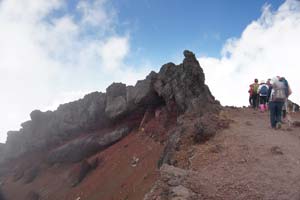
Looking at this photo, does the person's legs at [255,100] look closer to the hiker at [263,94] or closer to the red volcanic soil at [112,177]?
the hiker at [263,94]

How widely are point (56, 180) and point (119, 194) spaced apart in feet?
70.1

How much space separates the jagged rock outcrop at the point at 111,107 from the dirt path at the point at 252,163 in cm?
560

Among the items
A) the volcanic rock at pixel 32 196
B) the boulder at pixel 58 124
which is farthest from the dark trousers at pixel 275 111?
the volcanic rock at pixel 32 196

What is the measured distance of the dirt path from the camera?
31.5 feet

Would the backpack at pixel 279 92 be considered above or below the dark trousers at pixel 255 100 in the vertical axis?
below

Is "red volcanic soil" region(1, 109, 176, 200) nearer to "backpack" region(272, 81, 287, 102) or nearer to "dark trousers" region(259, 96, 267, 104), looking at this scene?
"backpack" region(272, 81, 287, 102)

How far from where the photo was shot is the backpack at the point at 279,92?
53.2 ft

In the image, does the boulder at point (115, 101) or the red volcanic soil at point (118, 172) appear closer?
the red volcanic soil at point (118, 172)

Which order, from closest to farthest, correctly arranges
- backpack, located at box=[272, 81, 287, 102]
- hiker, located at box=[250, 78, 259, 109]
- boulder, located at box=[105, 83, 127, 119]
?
backpack, located at box=[272, 81, 287, 102], hiker, located at box=[250, 78, 259, 109], boulder, located at box=[105, 83, 127, 119]

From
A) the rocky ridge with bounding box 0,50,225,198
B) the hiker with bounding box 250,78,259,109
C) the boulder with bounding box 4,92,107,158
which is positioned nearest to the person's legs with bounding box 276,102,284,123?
the rocky ridge with bounding box 0,50,225,198

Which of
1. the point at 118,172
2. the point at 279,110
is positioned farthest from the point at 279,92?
the point at 118,172

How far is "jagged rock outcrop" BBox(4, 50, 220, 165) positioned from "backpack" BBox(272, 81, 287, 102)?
17.5 ft

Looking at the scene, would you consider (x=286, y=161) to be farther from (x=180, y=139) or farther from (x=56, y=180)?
(x=56, y=180)

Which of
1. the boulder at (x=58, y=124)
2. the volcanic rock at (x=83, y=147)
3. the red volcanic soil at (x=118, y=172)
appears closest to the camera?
the red volcanic soil at (x=118, y=172)
